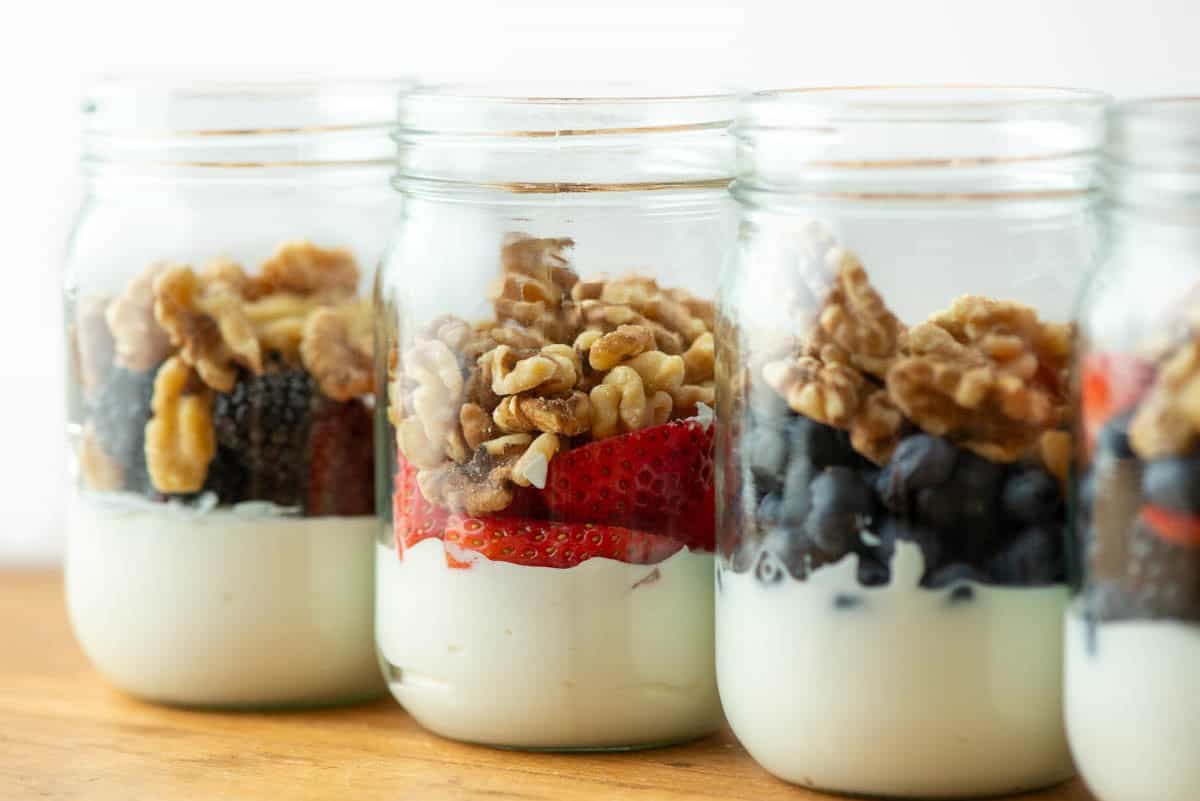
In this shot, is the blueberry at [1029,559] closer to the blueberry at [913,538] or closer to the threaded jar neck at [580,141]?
the blueberry at [913,538]

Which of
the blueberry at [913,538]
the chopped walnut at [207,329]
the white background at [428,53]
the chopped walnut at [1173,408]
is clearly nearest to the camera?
the chopped walnut at [1173,408]

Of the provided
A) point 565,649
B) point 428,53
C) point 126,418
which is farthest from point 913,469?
point 428,53

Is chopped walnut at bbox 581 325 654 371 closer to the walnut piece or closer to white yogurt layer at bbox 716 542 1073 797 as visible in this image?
white yogurt layer at bbox 716 542 1073 797

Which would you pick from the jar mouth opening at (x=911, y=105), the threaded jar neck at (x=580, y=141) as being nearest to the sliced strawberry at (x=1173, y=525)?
the jar mouth opening at (x=911, y=105)

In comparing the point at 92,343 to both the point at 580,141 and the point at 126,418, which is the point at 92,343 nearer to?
the point at 126,418

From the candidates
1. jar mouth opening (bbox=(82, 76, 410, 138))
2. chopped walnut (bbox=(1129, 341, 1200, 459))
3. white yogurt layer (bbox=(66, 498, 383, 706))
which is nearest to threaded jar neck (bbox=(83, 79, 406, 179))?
jar mouth opening (bbox=(82, 76, 410, 138))
